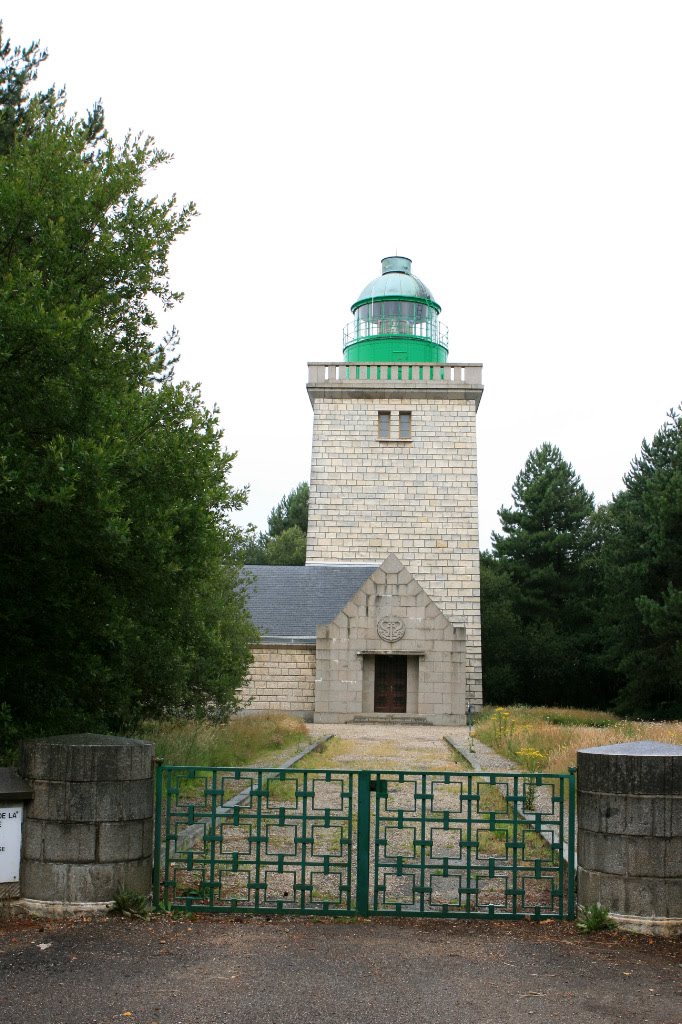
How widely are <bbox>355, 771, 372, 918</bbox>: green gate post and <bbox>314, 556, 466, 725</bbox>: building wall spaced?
1989 cm

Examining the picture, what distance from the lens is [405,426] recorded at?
102ft

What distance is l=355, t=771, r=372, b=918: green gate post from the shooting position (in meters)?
6.12

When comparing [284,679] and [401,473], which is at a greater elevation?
[401,473]

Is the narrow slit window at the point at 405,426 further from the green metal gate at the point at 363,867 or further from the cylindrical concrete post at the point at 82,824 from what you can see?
the cylindrical concrete post at the point at 82,824

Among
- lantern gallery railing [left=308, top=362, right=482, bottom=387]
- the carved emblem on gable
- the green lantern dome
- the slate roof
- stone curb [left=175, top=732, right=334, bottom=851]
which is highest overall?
the green lantern dome

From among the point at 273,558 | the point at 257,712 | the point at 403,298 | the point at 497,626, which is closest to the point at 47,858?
the point at 257,712

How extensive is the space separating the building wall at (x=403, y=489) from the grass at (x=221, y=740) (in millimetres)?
10179

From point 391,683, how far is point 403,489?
6.72 m

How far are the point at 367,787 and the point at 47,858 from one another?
209cm

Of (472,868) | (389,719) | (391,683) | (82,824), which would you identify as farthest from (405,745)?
(82,824)

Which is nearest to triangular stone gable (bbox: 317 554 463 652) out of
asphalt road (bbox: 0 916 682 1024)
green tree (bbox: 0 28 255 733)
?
green tree (bbox: 0 28 255 733)

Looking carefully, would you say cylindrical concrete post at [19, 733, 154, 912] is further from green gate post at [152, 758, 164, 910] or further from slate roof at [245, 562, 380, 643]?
slate roof at [245, 562, 380, 643]

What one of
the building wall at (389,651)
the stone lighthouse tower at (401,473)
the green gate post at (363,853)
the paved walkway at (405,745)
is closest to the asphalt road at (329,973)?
the green gate post at (363,853)

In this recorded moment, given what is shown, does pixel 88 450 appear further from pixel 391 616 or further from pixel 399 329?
pixel 399 329
